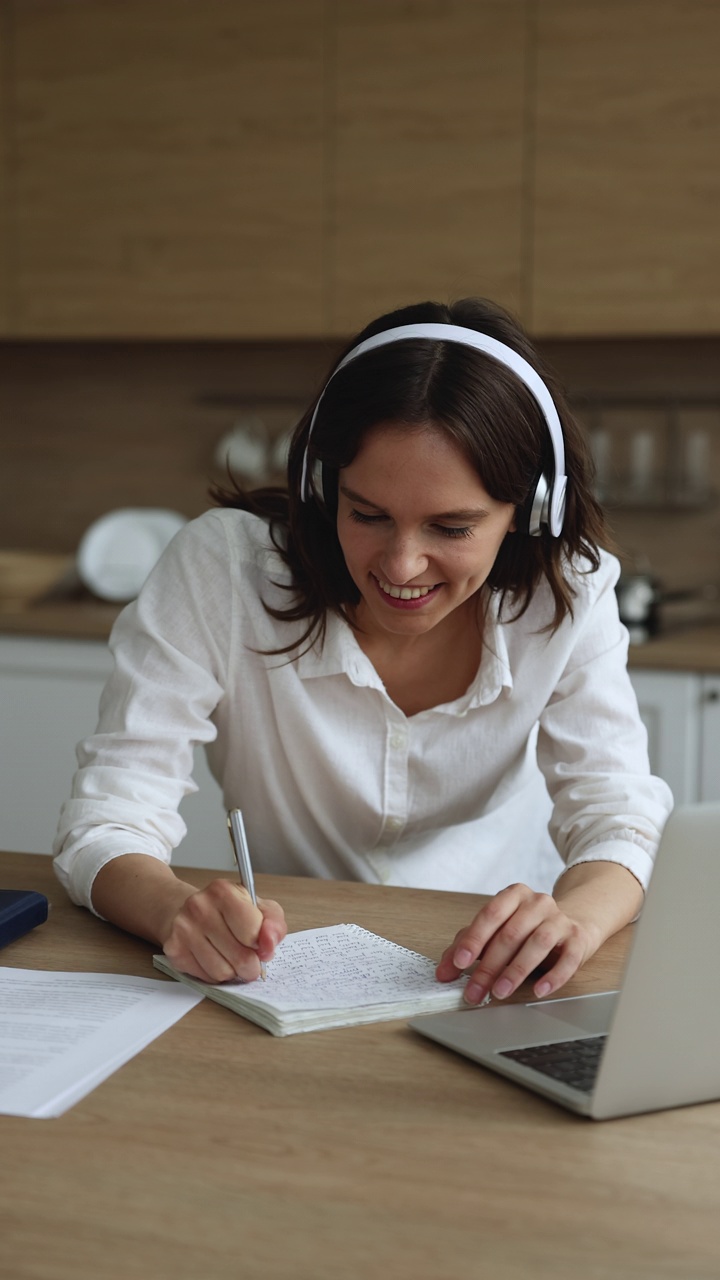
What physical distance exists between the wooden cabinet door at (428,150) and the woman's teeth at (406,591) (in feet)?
6.23

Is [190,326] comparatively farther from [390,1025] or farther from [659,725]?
[390,1025]

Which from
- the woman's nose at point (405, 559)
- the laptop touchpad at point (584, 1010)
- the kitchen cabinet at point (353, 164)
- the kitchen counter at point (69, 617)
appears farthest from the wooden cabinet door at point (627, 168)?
the laptop touchpad at point (584, 1010)

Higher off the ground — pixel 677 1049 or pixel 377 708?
pixel 677 1049

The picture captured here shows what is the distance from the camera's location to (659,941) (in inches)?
30.1

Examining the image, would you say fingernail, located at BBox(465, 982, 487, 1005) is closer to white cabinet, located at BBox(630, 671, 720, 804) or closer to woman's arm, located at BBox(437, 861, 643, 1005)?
woman's arm, located at BBox(437, 861, 643, 1005)

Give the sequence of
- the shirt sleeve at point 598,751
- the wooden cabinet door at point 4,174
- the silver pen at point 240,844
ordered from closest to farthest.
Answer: the silver pen at point 240,844
the shirt sleeve at point 598,751
the wooden cabinet door at point 4,174

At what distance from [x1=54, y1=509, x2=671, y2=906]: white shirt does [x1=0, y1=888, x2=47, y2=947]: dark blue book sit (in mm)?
172

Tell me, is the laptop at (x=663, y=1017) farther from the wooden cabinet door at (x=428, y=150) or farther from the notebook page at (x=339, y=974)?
the wooden cabinet door at (x=428, y=150)

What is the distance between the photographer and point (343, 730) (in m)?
1.48

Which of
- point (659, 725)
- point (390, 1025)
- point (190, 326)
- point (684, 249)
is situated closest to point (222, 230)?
point (190, 326)

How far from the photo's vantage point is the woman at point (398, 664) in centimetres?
122

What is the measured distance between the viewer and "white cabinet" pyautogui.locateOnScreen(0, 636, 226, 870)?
2973 mm

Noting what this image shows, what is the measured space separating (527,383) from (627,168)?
73.4 inches

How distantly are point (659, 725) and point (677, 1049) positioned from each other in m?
1.89
